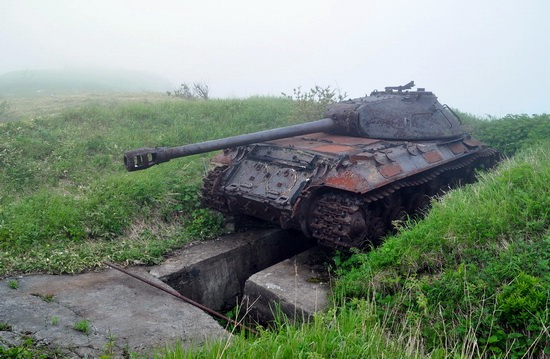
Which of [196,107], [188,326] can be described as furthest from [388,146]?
[196,107]

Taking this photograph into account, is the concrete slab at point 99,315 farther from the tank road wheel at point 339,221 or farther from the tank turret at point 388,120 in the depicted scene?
the tank turret at point 388,120

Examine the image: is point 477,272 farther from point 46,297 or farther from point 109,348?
point 46,297

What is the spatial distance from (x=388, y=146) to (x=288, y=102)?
24.5 feet

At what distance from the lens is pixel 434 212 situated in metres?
5.31

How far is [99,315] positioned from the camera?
4.40 metres


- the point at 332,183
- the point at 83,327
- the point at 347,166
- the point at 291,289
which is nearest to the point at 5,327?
the point at 83,327

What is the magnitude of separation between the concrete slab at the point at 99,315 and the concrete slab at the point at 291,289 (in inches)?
30.5

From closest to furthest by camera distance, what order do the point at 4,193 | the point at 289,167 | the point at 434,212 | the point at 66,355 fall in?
the point at 66,355 → the point at 434,212 → the point at 289,167 → the point at 4,193

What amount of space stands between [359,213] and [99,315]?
113 inches

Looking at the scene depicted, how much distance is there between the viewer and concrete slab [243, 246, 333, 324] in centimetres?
485

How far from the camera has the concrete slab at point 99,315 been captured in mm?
3848

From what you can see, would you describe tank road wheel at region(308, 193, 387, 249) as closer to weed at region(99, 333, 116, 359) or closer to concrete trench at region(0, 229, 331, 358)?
concrete trench at region(0, 229, 331, 358)

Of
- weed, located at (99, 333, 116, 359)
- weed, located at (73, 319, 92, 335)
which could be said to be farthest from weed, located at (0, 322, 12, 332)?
weed, located at (99, 333, 116, 359)

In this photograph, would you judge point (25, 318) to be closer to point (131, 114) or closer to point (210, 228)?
point (210, 228)
